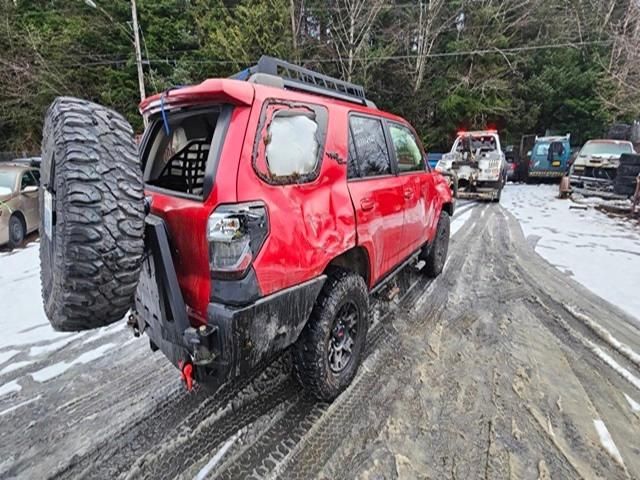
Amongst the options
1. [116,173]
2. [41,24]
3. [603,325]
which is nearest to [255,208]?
[116,173]

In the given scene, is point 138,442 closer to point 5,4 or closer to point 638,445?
point 638,445

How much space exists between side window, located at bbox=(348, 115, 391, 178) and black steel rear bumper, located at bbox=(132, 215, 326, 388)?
1042mm

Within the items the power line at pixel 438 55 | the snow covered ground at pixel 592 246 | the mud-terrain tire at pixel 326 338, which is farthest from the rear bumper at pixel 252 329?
the power line at pixel 438 55

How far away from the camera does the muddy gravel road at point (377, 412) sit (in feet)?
5.79

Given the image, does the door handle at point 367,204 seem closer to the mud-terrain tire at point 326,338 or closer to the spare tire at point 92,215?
the mud-terrain tire at point 326,338

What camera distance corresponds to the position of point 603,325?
10.5 feet

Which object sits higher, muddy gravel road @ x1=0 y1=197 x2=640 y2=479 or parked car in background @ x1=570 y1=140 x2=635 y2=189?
parked car in background @ x1=570 y1=140 x2=635 y2=189

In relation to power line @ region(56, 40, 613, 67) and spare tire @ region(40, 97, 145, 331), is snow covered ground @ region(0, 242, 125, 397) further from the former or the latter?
power line @ region(56, 40, 613, 67)

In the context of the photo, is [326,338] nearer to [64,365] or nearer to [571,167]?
[64,365]

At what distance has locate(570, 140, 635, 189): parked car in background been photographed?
11.8m

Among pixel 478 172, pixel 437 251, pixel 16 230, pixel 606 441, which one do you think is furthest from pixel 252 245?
pixel 478 172

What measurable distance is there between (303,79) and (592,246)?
5.84 metres

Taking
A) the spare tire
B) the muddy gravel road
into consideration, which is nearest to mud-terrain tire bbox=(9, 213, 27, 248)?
the muddy gravel road

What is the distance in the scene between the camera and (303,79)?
8.41 ft
